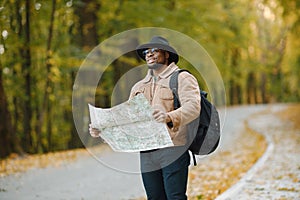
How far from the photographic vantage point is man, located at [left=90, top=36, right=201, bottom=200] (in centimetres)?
341

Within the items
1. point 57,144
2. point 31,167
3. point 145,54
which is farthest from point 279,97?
point 145,54

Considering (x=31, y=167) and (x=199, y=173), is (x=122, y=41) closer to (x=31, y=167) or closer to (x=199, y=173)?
(x=31, y=167)

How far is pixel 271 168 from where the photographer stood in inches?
346

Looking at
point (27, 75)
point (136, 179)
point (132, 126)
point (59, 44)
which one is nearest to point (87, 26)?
point (59, 44)

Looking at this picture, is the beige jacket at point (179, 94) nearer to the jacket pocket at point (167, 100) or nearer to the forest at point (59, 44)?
the jacket pocket at point (167, 100)

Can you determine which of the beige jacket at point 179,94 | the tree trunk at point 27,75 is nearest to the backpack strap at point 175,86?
the beige jacket at point 179,94

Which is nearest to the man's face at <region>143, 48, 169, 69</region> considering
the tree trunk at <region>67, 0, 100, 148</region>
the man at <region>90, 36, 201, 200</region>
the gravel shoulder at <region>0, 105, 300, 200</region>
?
the man at <region>90, 36, 201, 200</region>

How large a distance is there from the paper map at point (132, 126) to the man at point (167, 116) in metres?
0.08

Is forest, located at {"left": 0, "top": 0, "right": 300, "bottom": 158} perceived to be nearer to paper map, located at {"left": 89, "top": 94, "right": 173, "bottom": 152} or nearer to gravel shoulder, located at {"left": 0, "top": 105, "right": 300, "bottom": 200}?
gravel shoulder, located at {"left": 0, "top": 105, "right": 300, "bottom": 200}

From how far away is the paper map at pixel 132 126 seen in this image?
349 cm

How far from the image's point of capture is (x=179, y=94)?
3479 mm

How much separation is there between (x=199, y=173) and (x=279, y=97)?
158 feet

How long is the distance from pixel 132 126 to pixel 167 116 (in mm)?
389

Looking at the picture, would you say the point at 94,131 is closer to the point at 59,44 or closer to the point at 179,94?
the point at 179,94
